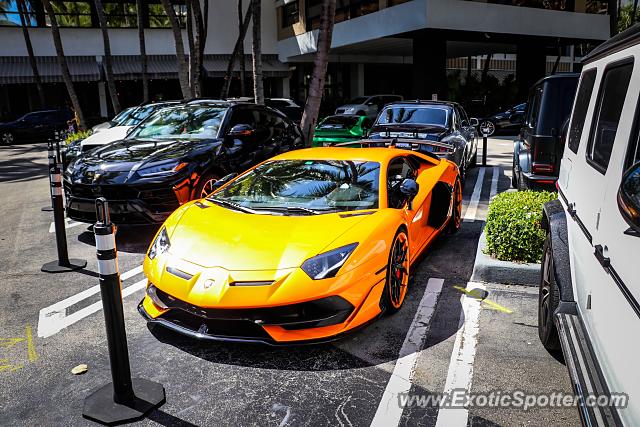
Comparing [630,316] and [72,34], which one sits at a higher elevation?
[72,34]

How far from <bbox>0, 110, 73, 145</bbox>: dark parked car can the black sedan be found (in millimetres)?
19185

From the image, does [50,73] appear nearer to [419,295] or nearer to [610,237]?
[419,295]

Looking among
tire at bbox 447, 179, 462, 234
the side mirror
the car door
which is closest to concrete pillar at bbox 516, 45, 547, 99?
tire at bbox 447, 179, 462, 234

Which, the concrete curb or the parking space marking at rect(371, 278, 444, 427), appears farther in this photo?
the concrete curb

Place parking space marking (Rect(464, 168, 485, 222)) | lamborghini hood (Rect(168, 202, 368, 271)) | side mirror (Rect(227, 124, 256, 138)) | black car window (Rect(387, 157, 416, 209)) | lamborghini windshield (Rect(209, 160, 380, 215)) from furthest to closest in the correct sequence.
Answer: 1. parking space marking (Rect(464, 168, 485, 222))
2. side mirror (Rect(227, 124, 256, 138))
3. black car window (Rect(387, 157, 416, 209))
4. lamborghini windshield (Rect(209, 160, 380, 215))
5. lamborghini hood (Rect(168, 202, 368, 271))

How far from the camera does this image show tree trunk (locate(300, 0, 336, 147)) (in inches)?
459

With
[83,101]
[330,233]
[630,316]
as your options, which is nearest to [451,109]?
[330,233]

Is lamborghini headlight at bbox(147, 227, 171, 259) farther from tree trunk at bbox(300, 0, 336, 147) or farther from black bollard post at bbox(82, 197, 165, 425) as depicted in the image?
tree trunk at bbox(300, 0, 336, 147)

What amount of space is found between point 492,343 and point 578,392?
1.68m

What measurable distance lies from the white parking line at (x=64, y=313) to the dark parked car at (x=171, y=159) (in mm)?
1352

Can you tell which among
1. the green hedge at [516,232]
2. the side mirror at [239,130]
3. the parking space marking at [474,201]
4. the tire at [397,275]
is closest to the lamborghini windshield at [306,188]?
the tire at [397,275]

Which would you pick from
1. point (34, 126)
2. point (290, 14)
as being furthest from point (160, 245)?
point (290, 14)

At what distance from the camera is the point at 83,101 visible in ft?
104

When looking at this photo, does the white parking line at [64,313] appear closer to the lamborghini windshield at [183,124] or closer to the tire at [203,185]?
the tire at [203,185]
